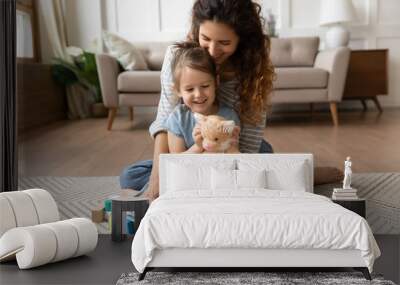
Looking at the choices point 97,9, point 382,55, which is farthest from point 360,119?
point 97,9

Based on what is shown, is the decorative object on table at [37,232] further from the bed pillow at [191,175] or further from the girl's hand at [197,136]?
the girl's hand at [197,136]

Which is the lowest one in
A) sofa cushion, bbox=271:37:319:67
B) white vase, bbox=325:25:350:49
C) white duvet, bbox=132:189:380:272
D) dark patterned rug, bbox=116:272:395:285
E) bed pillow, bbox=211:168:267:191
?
dark patterned rug, bbox=116:272:395:285

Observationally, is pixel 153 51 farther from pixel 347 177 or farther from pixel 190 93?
pixel 347 177

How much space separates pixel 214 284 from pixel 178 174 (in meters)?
0.42

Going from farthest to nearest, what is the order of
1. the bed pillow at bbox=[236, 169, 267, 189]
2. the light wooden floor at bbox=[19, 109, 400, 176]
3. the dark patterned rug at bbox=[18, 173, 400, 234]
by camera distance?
1. the light wooden floor at bbox=[19, 109, 400, 176]
2. the dark patterned rug at bbox=[18, 173, 400, 234]
3. the bed pillow at bbox=[236, 169, 267, 189]

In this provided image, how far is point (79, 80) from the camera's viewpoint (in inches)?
162

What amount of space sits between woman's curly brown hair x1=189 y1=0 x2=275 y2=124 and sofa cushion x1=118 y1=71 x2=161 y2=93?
150cm

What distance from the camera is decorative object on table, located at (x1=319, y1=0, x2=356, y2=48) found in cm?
361

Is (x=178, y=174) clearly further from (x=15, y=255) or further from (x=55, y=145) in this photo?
(x=55, y=145)

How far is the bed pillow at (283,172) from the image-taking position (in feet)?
6.09

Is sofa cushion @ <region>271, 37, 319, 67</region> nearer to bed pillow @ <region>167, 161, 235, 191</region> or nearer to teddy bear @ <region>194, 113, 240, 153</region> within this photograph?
teddy bear @ <region>194, 113, 240, 153</region>

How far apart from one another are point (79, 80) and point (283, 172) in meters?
2.49

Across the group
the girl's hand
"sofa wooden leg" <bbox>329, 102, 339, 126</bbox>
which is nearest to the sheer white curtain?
"sofa wooden leg" <bbox>329, 102, 339, 126</bbox>

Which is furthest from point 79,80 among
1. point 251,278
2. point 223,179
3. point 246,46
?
point 251,278
